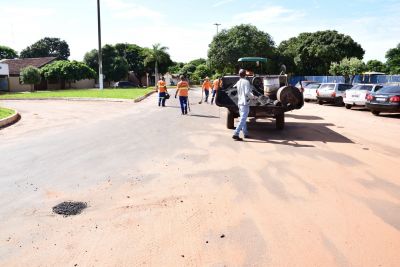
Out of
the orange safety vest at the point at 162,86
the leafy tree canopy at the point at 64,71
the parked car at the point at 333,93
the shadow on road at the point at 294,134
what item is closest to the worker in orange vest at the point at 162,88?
the orange safety vest at the point at 162,86

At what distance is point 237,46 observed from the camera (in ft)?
170

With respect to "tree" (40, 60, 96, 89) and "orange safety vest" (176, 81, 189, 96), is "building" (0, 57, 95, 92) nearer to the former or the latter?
"tree" (40, 60, 96, 89)

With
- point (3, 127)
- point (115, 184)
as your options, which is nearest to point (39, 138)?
point (3, 127)

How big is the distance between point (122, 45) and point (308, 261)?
240 ft

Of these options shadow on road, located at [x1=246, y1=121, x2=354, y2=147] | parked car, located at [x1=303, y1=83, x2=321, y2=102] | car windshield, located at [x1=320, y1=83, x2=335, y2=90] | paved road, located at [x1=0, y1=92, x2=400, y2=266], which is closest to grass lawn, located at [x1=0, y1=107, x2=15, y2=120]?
paved road, located at [x1=0, y1=92, x2=400, y2=266]

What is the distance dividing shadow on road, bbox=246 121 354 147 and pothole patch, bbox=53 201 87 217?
225 inches

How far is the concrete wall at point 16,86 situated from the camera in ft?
160

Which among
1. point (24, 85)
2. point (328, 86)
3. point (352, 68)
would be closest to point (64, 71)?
point (24, 85)

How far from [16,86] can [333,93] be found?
42089 millimetres

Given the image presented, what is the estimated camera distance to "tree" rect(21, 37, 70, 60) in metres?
90.9

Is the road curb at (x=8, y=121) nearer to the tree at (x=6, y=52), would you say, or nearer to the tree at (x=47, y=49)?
the tree at (x=6, y=52)

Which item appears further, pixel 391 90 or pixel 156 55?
pixel 156 55

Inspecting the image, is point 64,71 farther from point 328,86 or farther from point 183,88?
point 183,88

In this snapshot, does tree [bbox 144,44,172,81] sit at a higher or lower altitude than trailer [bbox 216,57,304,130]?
higher
